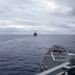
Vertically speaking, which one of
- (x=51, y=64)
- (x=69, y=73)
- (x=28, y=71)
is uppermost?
(x=69, y=73)

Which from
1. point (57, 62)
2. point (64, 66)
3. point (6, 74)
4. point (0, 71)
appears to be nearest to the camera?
point (64, 66)

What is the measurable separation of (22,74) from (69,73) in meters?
29.1

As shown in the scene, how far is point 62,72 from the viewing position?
465 inches

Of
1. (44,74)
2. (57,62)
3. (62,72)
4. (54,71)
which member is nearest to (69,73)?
(62,72)

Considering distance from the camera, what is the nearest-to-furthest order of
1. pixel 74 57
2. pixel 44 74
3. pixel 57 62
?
pixel 44 74 < pixel 74 57 < pixel 57 62

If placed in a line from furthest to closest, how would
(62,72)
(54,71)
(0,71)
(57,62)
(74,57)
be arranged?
(0,71) → (57,62) → (74,57) → (62,72) → (54,71)

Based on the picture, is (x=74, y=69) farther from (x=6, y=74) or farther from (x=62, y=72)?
(x=6, y=74)

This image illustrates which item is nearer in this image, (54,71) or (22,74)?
(54,71)

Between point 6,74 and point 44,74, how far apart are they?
3141 cm

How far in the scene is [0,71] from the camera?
41656mm

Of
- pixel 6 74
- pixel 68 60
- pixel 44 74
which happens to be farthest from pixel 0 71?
pixel 44 74

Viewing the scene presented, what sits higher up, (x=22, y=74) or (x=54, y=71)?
(x=54, y=71)

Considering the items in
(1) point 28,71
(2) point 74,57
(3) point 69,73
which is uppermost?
(2) point 74,57

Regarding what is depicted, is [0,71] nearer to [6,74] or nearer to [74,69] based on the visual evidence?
[6,74]
